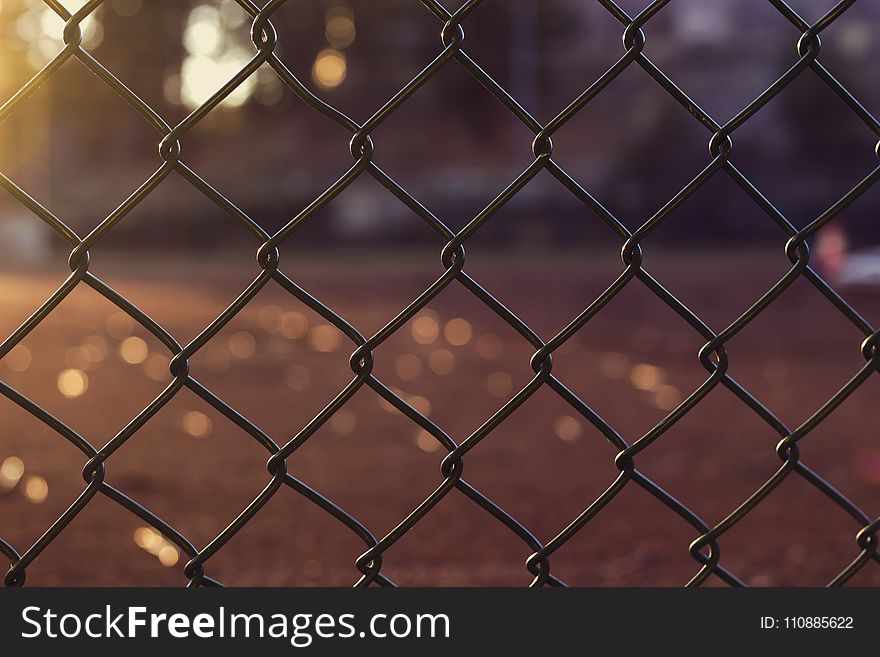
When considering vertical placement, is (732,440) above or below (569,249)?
below

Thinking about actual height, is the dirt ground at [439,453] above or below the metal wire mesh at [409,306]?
above

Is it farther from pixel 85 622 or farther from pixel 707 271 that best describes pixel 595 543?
pixel 707 271

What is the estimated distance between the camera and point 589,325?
11.1 meters

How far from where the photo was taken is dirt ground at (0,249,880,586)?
12.2 feet

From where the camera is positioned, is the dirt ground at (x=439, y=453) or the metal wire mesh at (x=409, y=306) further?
the dirt ground at (x=439, y=453)

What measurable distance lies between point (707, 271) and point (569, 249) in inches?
302

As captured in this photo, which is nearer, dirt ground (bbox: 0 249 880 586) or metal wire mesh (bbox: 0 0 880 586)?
metal wire mesh (bbox: 0 0 880 586)

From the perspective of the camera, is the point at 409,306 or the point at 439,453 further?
the point at 439,453

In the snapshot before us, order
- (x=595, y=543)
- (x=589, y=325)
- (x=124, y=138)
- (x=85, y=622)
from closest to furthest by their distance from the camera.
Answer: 1. (x=85, y=622)
2. (x=595, y=543)
3. (x=589, y=325)
4. (x=124, y=138)

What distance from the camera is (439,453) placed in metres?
5.42

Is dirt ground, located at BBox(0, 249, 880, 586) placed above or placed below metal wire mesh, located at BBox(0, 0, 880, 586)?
above

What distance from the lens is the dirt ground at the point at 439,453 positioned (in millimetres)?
3730

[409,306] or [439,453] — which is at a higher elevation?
[439,453]

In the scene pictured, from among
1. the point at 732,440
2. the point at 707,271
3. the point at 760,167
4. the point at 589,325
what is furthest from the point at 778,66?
the point at 732,440
